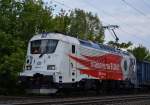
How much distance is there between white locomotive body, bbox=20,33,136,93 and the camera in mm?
21875

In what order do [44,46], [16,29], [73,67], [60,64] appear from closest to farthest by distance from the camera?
[60,64] < [44,46] < [73,67] < [16,29]

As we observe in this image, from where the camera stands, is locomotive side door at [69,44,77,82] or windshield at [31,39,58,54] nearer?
windshield at [31,39,58,54]

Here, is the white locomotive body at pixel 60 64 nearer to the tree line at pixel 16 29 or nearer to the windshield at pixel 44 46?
the windshield at pixel 44 46

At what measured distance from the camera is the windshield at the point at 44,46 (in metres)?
22.8

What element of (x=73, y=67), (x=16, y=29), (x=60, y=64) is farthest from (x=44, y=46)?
(x=16, y=29)

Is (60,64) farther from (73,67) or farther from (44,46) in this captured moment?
(44,46)

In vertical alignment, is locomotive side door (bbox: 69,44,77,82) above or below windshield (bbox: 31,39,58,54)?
below

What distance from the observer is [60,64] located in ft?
72.6

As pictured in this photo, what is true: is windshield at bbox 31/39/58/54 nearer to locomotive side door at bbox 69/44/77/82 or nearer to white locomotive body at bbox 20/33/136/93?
white locomotive body at bbox 20/33/136/93

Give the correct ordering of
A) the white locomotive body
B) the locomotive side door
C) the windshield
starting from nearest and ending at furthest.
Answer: the white locomotive body < the windshield < the locomotive side door

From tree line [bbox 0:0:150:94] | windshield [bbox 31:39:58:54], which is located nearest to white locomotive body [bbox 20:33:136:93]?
windshield [bbox 31:39:58:54]

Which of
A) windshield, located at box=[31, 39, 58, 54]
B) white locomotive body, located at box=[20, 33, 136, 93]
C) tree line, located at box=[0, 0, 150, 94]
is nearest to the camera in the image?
white locomotive body, located at box=[20, 33, 136, 93]

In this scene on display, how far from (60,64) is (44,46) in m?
1.61

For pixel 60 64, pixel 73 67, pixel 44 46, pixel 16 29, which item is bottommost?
pixel 73 67
